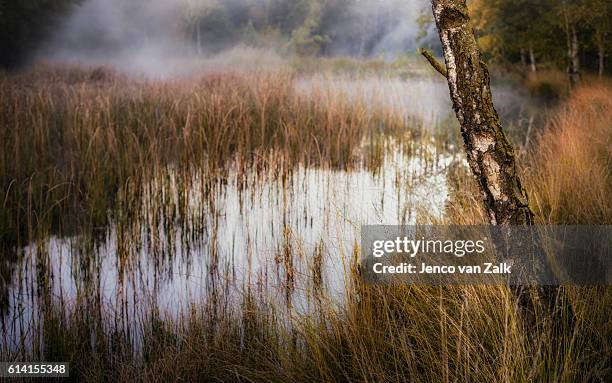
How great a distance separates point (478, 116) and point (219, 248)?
1668 millimetres

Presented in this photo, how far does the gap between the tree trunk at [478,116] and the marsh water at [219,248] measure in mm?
536

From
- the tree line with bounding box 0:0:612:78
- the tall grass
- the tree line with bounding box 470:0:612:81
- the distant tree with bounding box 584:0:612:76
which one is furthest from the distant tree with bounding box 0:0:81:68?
the distant tree with bounding box 584:0:612:76

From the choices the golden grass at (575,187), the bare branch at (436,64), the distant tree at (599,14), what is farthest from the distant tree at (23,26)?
the bare branch at (436,64)

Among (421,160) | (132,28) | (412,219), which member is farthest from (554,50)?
(132,28)

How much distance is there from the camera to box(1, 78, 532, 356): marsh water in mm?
2016

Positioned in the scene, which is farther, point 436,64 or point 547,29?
point 547,29

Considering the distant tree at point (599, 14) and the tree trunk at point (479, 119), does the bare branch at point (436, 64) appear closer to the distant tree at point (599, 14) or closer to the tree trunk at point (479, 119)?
the tree trunk at point (479, 119)

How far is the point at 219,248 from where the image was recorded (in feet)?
8.93

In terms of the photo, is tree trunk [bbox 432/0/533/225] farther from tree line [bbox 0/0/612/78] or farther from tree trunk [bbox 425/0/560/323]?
tree line [bbox 0/0/612/78]

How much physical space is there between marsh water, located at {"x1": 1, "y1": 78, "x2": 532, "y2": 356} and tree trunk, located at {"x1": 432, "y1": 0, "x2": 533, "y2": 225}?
1.76 feet

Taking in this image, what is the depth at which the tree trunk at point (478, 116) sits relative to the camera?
4.58ft

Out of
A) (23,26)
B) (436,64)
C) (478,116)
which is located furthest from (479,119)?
(23,26)

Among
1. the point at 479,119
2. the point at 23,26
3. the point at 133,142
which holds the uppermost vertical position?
the point at 23,26

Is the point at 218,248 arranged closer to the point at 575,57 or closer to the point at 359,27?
the point at 575,57
